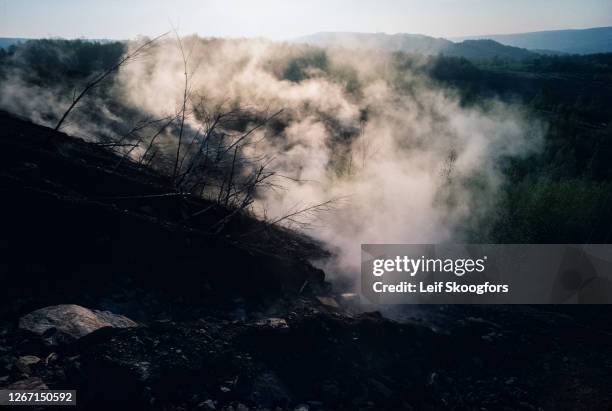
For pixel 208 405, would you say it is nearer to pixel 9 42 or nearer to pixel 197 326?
pixel 197 326

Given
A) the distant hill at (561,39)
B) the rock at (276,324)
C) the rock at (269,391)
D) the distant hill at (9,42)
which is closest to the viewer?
the rock at (269,391)

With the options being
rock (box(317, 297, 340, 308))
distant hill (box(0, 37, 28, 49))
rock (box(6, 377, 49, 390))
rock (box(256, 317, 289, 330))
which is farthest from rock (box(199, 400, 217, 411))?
distant hill (box(0, 37, 28, 49))

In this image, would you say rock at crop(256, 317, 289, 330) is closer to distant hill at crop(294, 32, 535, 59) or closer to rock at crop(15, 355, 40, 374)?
rock at crop(15, 355, 40, 374)

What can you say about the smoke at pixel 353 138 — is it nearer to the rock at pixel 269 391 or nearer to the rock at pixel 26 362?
the rock at pixel 269 391

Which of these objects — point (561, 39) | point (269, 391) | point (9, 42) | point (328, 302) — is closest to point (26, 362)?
point (269, 391)

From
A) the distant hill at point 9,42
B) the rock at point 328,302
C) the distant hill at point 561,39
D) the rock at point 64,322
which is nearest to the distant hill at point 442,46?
the distant hill at point 9,42

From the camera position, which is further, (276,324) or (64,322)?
(276,324)

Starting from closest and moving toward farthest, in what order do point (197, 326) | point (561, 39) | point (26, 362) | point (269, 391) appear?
point (26, 362) < point (269, 391) < point (197, 326) < point (561, 39)
